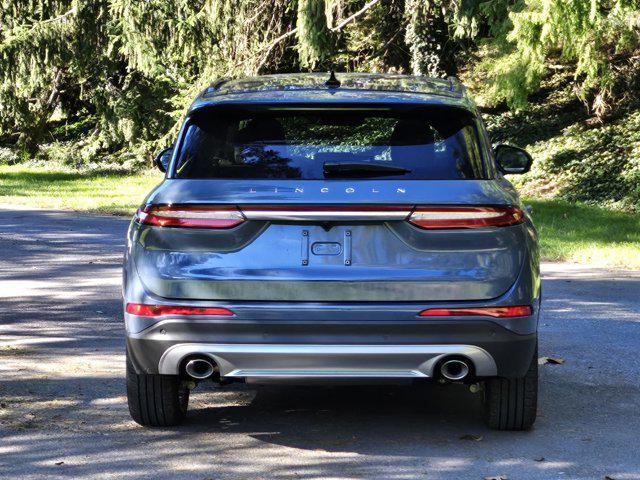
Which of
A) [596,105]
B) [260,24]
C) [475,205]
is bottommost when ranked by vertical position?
[596,105]

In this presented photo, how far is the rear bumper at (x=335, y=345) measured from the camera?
18.4ft

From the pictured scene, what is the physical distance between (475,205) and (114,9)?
817 inches

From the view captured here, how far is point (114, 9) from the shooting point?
25.3 meters

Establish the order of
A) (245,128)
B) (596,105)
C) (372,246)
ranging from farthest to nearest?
1. (596,105)
2. (245,128)
3. (372,246)

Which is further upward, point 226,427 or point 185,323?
point 185,323

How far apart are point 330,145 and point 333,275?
77 centimetres

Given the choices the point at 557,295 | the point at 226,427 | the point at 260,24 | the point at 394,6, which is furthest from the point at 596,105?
the point at 226,427

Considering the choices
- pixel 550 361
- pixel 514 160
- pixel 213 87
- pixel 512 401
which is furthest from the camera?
pixel 550 361

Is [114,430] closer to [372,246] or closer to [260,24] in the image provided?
[372,246]

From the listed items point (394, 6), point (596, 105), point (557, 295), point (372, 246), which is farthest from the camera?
point (394, 6)

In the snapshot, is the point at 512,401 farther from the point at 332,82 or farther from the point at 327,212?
the point at 332,82

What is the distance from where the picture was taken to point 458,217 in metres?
5.69

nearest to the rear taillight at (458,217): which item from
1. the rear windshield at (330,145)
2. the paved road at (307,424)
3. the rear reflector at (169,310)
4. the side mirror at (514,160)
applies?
the rear windshield at (330,145)

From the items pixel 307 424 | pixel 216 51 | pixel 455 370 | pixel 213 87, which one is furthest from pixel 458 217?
pixel 216 51
